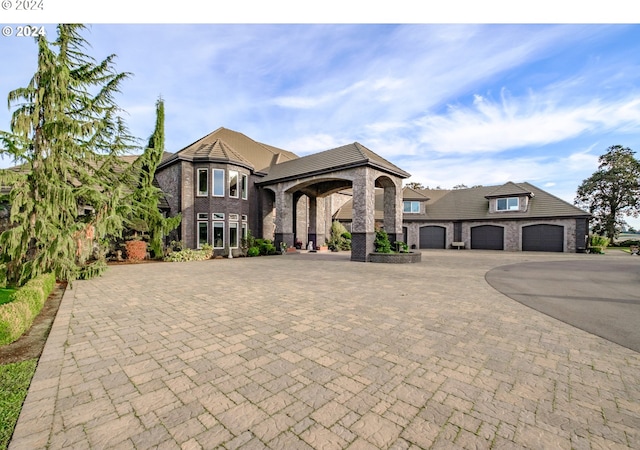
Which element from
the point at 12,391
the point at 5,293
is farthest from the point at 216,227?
the point at 12,391

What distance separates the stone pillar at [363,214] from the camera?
50.3 ft

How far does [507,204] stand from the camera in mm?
27062

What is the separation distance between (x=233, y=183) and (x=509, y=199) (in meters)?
25.9

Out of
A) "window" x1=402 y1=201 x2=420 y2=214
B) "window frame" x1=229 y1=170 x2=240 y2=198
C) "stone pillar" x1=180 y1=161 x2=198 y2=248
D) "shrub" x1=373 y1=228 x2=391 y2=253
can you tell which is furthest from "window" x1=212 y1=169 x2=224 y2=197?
"window" x1=402 y1=201 x2=420 y2=214

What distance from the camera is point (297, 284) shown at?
8.68m

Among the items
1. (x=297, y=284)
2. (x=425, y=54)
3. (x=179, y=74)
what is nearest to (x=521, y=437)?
(x=297, y=284)

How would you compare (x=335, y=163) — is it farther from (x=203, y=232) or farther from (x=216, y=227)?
(x=203, y=232)

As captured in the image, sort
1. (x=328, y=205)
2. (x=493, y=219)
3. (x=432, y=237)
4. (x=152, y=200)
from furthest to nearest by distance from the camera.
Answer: (x=432, y=237)
(x=493, y=219)
(x=328, y=205)
(x=152, y=200)

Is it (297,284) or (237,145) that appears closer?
(297,284)

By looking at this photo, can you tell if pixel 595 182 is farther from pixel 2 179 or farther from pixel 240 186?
pixel 2 179

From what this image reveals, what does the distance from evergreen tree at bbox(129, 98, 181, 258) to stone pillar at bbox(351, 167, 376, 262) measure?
9.82 m

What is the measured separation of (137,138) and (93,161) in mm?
1675

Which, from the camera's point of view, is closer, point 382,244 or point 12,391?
point 12,391

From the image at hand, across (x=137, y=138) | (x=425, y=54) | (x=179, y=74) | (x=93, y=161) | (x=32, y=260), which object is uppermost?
(x=425, y=54)
